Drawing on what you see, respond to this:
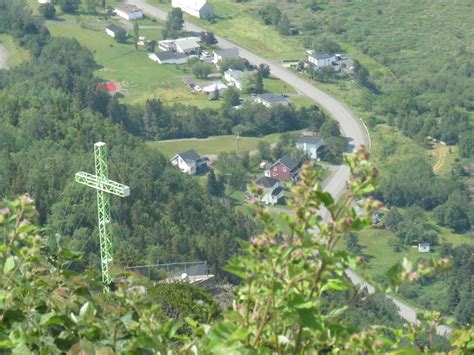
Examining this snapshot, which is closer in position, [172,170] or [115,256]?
[115,256]

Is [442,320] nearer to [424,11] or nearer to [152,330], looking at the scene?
[152,330]

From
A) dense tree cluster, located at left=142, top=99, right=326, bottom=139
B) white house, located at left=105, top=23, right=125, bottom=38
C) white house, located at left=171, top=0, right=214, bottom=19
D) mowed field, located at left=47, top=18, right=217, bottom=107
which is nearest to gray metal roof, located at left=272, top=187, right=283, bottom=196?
dense tree cluster, located at left=142, top=99, right=326, bottom=139

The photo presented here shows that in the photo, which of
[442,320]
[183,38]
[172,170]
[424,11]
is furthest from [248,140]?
[442,320]

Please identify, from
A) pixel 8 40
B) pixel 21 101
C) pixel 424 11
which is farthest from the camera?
pixel 424 11

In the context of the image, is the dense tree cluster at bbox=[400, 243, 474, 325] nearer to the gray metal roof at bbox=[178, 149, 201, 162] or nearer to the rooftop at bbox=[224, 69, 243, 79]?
the gray metal roof at bbox=[178, 149, 201, 162]

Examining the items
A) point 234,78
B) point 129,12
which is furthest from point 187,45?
point 129,12

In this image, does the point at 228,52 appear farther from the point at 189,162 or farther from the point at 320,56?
the point at 189,162
